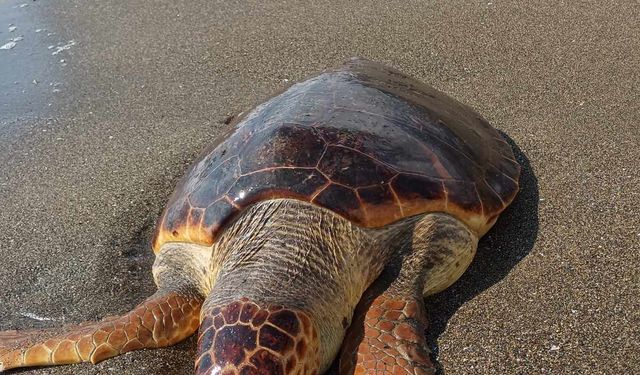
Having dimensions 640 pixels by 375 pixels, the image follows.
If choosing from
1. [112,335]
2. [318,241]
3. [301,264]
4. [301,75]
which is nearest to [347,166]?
[318,241]

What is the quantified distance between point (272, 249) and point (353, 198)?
371 millimetres

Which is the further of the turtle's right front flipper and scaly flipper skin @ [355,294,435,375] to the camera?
the turtle's right front flipper

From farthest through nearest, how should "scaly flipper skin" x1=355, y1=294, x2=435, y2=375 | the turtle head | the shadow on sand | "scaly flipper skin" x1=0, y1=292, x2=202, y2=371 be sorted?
the shadow on sand, "scaly flipper skin" x1=0, y1=292, x2=202, y2=371, "scaly flipper skin" x1=355, y1=294, x2=435, y2=375, the turtle head

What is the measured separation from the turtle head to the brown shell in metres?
0.57

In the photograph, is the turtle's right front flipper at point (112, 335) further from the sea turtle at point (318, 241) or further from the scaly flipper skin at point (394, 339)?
the scaly flipper skin at point (394, 339)

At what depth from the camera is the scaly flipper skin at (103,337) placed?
2525 mm

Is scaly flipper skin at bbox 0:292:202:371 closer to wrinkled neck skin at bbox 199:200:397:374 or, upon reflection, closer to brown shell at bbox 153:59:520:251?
wrinkled neck skin at bbox 199:200:397:374

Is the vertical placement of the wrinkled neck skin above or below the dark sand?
above

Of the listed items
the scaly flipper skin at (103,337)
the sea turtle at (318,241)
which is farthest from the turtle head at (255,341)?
the scaly flipper skin at (103,337)

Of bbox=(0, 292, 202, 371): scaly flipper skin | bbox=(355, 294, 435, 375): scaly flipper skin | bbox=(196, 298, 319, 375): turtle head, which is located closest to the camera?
bbox=(196, 298, 319, 375): turtle head

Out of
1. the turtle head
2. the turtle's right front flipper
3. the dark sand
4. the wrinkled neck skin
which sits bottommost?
the dark sand

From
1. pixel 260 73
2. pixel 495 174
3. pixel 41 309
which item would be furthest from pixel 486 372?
pixel 260 73

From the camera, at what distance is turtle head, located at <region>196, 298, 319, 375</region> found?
1.98 metres

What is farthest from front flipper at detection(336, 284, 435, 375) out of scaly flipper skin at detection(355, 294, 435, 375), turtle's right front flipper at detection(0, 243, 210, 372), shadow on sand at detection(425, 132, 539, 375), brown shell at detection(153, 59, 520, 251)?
turtle's right front flipper at detection(0, 243, 210, 372)
